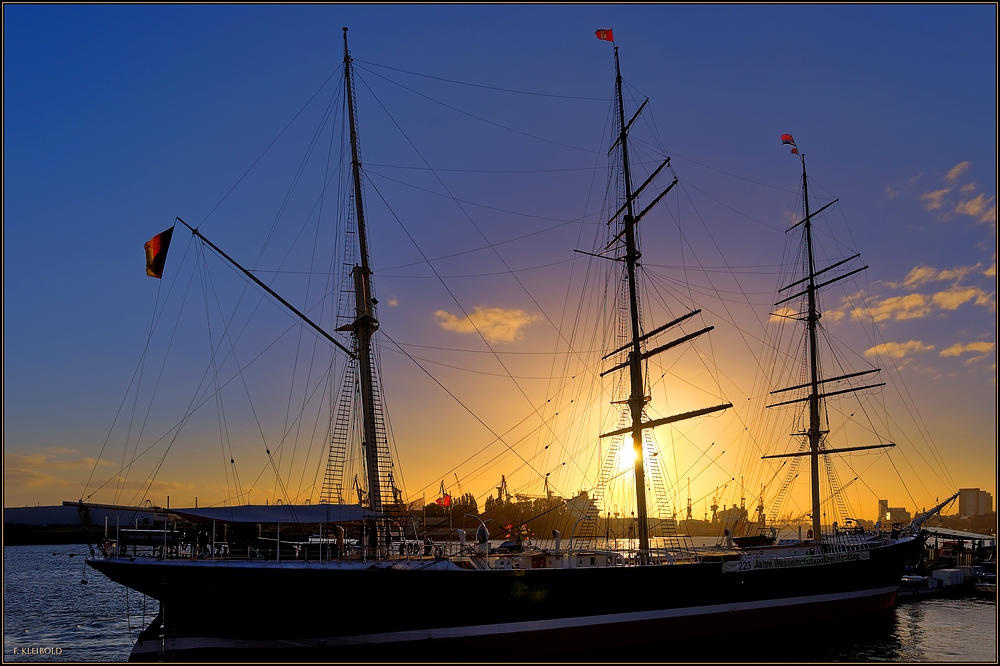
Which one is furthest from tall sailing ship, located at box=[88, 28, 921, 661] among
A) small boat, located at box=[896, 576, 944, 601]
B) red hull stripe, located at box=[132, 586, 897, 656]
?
small boat, located at box=[896, 576, 944, 601]

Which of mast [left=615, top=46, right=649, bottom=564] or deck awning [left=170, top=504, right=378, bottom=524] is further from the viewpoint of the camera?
mast [left=615, top=46, right=649, bottom=564]

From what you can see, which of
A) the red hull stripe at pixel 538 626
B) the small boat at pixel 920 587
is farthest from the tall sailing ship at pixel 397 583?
the small boat at pixel 920 587

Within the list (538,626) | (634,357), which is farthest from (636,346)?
(538,626)

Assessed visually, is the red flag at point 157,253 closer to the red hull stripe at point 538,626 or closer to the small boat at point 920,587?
the red hull stripe at point 538,626

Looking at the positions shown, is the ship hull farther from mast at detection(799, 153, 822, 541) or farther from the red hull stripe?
mast at detection(799, 153, 822, 541)

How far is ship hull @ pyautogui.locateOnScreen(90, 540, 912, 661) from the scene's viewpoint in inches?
982

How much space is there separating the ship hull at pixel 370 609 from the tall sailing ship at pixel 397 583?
47 millimetres

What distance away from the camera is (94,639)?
3266 cm

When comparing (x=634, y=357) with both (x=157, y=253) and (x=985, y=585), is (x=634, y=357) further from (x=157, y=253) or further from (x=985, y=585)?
(x=985, y=585)

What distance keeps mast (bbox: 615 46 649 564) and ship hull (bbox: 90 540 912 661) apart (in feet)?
15.2

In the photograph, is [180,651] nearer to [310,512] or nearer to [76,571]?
[310,512]

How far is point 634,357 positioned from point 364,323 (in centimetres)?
1372

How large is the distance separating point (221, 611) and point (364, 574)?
17.4ft

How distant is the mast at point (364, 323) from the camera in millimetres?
29547
